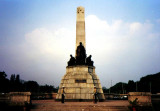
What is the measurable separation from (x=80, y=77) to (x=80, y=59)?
267 cm

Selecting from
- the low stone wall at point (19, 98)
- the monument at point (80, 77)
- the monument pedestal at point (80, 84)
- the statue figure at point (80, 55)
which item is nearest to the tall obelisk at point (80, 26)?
the monument at point (80, 77)

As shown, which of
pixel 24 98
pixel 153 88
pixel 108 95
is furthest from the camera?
pixel 153 88

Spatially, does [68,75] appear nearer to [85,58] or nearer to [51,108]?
[85,58]

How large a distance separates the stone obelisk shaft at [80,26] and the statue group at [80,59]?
117 cm

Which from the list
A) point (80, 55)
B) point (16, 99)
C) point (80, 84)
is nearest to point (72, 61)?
point (80, 55)

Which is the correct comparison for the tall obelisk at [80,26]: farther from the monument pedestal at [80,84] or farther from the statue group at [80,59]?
the monument pedestal at [80,84]

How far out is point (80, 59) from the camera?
72.8 feet

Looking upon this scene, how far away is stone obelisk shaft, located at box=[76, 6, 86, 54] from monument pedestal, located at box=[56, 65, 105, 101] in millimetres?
4031

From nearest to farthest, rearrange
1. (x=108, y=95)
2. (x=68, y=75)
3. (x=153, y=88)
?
(x=68, y=75)
(x=108, y=95)
(x=153, y=88)

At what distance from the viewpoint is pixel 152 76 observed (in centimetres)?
6209

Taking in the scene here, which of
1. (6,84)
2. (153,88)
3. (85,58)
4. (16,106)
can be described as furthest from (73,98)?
(153,88)

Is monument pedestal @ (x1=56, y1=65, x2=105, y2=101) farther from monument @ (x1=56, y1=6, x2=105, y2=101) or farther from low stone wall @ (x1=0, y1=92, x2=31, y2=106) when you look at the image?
low stone wall @ (x1=0, y1=92, x2=31, y2=106)

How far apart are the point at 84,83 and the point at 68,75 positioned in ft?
8.57

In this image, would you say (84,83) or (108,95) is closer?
(84,83)
